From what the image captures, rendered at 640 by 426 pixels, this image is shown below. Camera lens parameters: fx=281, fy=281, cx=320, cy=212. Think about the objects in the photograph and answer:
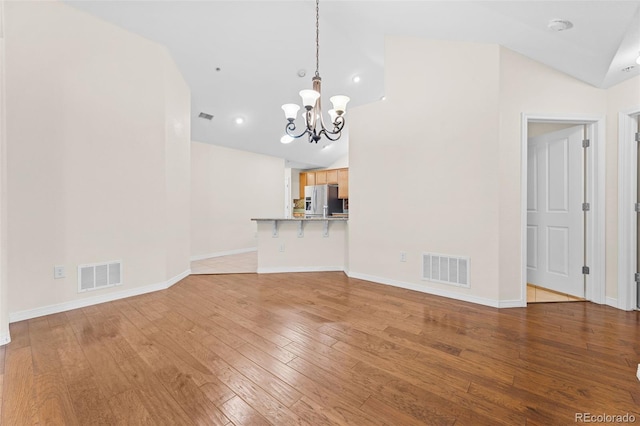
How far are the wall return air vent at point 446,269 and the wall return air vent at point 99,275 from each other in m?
3.74

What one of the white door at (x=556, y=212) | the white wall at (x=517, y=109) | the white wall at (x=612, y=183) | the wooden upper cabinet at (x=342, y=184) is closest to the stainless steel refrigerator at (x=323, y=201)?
the wooden upper cabinet at (x=342, y=184)

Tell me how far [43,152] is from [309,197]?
6.23 m

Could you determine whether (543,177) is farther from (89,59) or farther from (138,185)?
(89,59)

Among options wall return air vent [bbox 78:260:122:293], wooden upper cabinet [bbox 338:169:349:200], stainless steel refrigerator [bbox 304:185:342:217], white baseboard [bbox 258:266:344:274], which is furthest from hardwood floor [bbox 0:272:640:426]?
wooden upper cabinet [bbox 338:169:349:200]

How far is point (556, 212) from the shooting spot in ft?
11.3

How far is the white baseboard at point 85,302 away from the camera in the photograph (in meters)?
2.72

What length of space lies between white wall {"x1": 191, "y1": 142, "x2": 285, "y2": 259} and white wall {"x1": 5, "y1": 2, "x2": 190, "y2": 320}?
208 centimetres

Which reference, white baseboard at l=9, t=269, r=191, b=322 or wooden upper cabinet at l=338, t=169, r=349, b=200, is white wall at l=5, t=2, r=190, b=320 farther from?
wooden upper cabinet at l=338, t=169, r=349, b=200

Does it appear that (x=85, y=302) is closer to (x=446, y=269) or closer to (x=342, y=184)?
(x=446, y=269)

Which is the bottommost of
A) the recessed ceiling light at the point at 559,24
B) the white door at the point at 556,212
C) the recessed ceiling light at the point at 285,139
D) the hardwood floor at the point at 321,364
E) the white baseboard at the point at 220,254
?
the hardwood floor at the point at 321,364

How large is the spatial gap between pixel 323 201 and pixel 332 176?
0.81 meters

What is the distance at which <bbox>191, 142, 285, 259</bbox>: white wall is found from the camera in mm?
6008

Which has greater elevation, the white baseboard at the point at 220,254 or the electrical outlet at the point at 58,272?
the electrical outlet at the point at 58,272

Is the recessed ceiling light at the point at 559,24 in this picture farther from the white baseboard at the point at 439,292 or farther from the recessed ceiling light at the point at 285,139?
the recessed ceiling light at the point at 285,139
